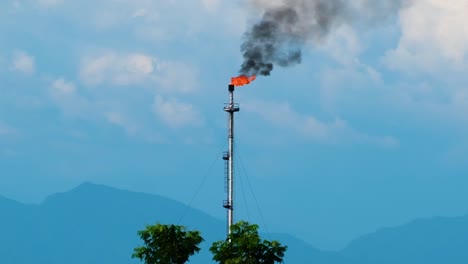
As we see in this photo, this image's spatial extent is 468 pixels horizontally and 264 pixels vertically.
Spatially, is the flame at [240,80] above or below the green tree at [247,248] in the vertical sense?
above

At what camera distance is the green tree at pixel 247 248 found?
75.0 meters

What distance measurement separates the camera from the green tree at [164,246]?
7938cm

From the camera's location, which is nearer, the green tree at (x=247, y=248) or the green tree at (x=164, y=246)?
the green tree at (x=247, y=248)

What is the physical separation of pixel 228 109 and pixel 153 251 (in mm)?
14865

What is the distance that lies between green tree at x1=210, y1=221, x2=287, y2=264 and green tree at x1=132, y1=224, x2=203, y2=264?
4429 millimetres

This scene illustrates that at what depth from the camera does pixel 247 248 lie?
75.2m

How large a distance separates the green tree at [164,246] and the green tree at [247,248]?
14.5 feet

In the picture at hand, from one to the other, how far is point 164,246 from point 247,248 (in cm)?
805

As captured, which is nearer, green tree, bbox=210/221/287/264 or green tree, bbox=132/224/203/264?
green tree, bbox=210/221/287/264

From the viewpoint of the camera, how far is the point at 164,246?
261 feet

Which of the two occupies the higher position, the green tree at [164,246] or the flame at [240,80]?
the flame at [240,80]

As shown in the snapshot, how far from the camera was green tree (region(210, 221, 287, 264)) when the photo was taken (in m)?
75.0

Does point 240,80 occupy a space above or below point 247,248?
above

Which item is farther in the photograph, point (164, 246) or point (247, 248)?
point (164, 246)
